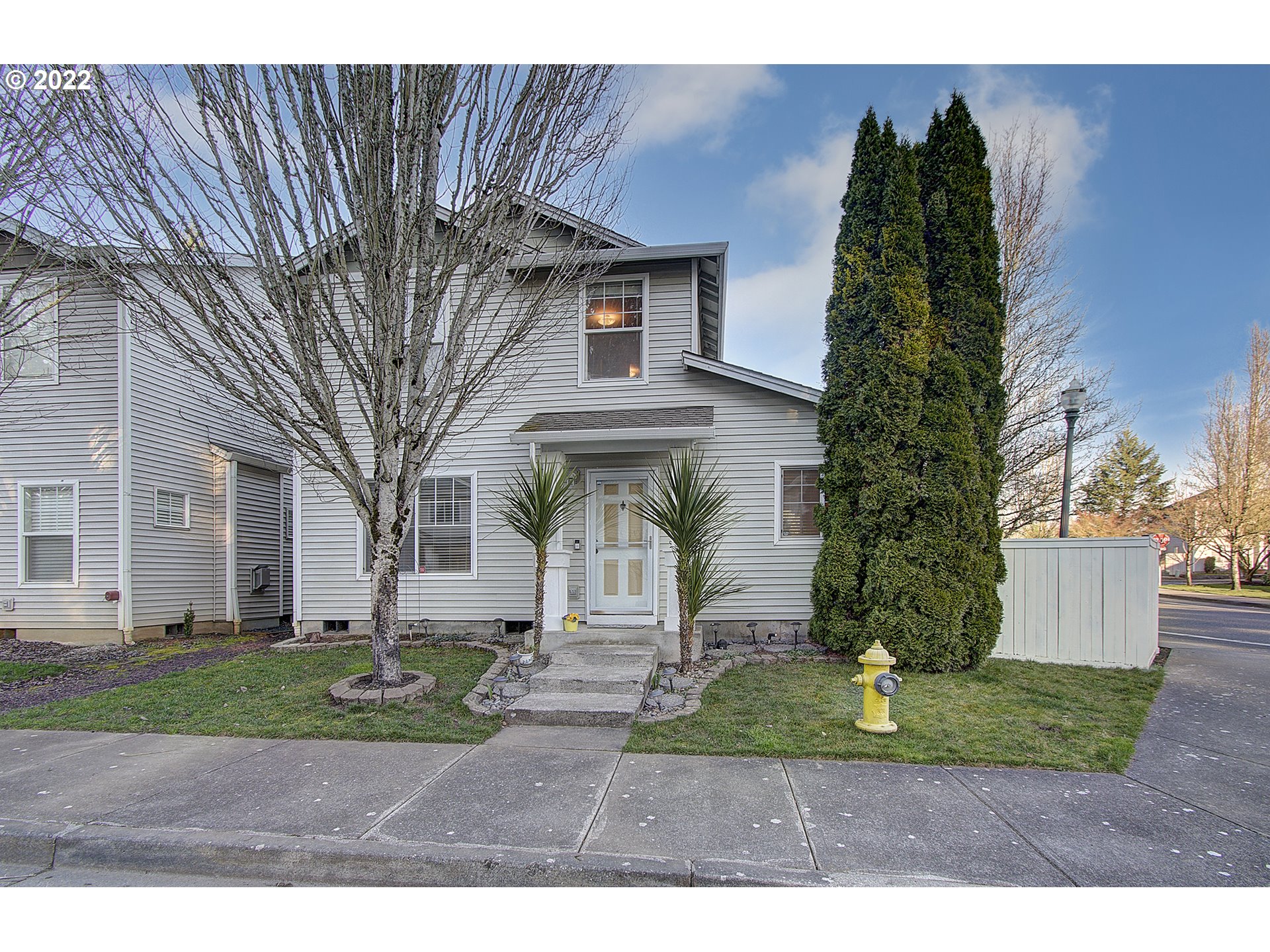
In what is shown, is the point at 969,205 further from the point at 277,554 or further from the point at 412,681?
the point at 277,554

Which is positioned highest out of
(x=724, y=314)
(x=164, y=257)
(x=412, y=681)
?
(x=724, y=314)

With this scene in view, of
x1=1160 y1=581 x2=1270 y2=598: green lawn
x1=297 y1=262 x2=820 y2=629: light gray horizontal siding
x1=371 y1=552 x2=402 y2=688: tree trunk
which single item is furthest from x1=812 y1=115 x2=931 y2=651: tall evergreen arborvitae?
x1=1160 y1=581 x2=1270 y2=598: green lawn

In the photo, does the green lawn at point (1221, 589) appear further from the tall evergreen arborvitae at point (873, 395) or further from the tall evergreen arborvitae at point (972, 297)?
the tall evergreen arborvitae at point (873, 395)

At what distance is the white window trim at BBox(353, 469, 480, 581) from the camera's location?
9062mm

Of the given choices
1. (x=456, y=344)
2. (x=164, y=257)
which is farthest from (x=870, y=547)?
(x=164, y=257)

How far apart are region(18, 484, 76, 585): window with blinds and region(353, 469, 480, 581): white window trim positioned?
15.6ft

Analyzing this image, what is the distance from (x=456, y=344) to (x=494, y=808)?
4.35 m

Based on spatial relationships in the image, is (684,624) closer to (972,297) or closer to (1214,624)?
(972,297)

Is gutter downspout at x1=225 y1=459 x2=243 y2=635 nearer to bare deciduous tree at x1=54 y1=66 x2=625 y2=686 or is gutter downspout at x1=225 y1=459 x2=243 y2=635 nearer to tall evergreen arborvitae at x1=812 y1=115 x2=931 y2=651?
bare deciduous tree at x1=54 y1=66 x2=625 y2=686

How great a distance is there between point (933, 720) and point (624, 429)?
472 centimetres

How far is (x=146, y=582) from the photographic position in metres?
9.73

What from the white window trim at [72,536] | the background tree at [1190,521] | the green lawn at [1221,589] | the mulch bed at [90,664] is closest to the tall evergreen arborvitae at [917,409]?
the mulch bed at [90,664]

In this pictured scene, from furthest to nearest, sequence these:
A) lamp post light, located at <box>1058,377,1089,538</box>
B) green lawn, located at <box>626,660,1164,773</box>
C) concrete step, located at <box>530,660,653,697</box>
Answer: lamp post light, located at <box>1058,377,1089,538</box>
concrete step, located at <box>530,660,653,697</box>
green lawn, located at <box>626,660,1164,773</box>

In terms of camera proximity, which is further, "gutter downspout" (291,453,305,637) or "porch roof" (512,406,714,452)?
"gutter downspout" (291,453,305,637)
